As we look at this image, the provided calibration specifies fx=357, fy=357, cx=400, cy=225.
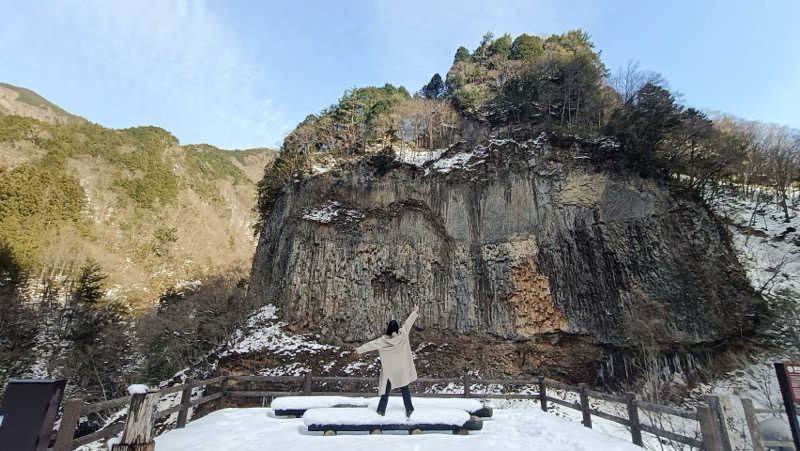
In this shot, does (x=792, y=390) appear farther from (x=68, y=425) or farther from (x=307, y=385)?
(x=307, y=385)

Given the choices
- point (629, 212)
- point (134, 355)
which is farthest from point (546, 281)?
point (134, 355)

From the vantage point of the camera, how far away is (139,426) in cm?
327

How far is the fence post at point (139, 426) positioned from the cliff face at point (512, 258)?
15829 millimetres

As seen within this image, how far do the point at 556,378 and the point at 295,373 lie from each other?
12.1 metres

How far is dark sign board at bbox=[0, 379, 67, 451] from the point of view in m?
3.20

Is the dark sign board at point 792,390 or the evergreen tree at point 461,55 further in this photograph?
the evergreen tree at point 461,55

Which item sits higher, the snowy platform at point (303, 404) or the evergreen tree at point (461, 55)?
the evergreen tree at point (461, 55)

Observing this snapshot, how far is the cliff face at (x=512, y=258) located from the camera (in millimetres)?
16359

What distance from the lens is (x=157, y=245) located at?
4469cm

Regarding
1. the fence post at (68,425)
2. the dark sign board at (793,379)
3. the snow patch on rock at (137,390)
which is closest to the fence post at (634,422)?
the dark sign board at (793,379)

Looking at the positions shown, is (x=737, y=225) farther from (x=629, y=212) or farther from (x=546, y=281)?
(x=546, y=281)

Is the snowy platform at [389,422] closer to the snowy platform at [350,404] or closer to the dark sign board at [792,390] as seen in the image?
the snowy platform at [350,404]

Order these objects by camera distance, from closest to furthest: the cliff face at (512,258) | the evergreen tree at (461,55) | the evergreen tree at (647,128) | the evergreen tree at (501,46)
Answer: the cliff face at (512,258), the evergreen tree at (647,128), the evergreen tree at (501,46), the evergreen tree at (461,55)

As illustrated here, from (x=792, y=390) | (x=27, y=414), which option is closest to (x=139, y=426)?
(x=27, y=414)
